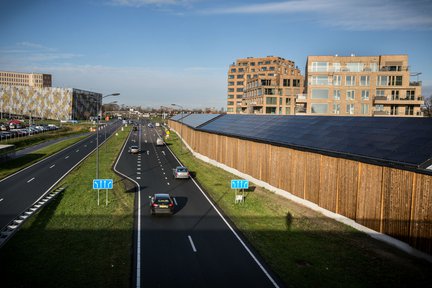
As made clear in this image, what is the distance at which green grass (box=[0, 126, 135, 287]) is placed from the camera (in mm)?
17000

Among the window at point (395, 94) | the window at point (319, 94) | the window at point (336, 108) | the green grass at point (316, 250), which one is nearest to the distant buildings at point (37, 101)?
the window at point (319, 94)

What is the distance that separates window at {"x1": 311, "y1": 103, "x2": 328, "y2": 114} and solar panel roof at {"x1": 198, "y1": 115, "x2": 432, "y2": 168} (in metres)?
20.3

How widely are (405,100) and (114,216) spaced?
54768 millimetres

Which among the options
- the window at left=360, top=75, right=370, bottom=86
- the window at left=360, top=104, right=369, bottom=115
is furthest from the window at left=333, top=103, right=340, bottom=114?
the window at left=360, top=75, right=370, bottom=86

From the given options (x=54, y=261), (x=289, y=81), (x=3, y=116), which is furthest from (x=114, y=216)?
(x=3, y=116)

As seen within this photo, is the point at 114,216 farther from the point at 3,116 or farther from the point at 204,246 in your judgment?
the point at 3,116

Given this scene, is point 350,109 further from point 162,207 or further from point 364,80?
point 162,207

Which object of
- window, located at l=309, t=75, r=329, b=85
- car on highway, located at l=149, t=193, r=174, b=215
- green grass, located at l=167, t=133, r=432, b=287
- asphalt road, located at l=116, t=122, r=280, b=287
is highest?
window, located at l=309, t=75, r=329, b=85

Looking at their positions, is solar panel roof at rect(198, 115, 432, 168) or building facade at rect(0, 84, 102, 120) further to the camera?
building facade at rect(0, 84, 102, 120)

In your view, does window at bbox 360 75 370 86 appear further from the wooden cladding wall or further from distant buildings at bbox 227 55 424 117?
the wooden cladding wall

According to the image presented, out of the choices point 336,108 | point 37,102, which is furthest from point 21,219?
point 37,102

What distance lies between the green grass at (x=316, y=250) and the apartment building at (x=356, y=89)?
114 feet

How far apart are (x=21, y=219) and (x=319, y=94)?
50.6 metres

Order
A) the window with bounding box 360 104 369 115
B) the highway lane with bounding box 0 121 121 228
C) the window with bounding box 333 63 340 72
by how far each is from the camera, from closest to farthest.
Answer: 1. the highway lane with bounding box 0 121 121 228
2. the window with bounding box 360 104 369 115
3. the window with bounding box 333 63 340 72
